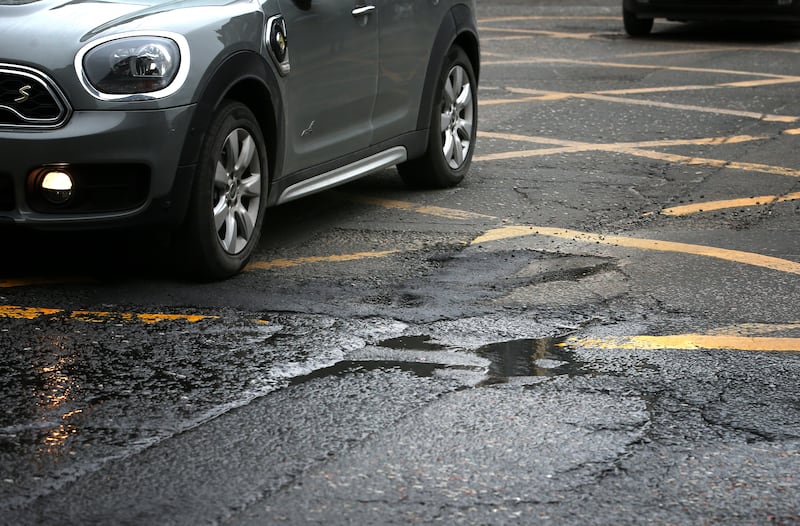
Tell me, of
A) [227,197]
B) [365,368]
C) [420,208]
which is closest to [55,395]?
[365,368]

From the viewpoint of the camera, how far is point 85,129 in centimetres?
546

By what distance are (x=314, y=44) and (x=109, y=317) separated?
64.5 inches

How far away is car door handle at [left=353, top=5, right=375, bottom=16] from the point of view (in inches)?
264

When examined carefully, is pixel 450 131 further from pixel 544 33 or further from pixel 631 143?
pixel 544 33

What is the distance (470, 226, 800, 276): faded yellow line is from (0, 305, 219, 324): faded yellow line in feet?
5.92

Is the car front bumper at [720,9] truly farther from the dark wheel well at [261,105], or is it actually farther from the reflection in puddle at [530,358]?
the reflection in puddle at [530,358]

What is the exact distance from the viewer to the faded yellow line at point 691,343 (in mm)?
5078

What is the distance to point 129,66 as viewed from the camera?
5.55 metres

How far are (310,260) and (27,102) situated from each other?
1492 millimetres

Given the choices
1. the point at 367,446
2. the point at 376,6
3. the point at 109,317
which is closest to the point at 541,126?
the point at 376,6

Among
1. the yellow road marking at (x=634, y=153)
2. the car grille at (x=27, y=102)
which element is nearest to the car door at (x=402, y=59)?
the yellow road marking at (x=634, y=153)

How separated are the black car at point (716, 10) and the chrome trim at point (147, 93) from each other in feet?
37.1

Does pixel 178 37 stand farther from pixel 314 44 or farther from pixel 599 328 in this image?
pixel 599 328

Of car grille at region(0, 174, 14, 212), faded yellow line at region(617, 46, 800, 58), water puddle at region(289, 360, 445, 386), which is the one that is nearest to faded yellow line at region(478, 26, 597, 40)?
faded yellow line at region(617, 46, 800, 58)
